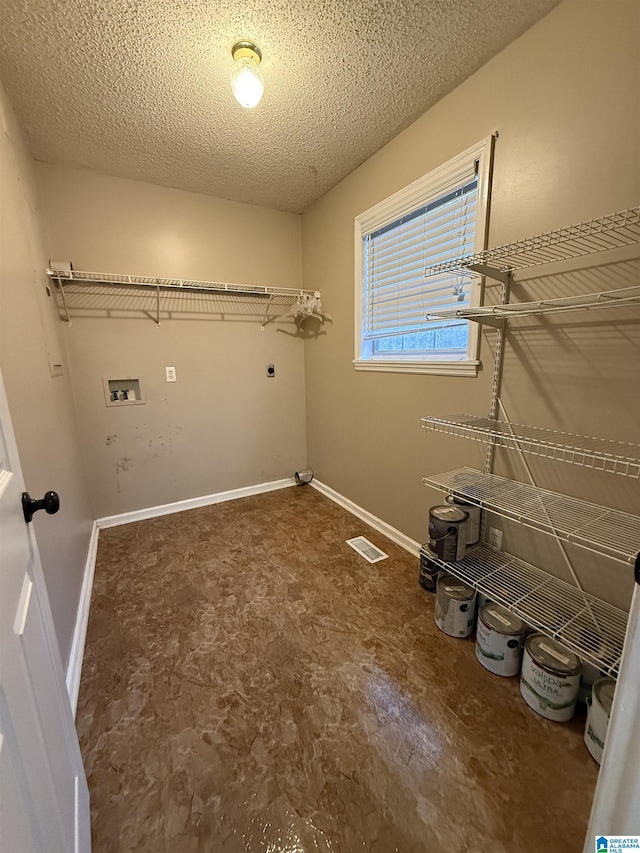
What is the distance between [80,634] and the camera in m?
1.58

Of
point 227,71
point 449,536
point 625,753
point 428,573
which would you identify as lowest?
point 428,573

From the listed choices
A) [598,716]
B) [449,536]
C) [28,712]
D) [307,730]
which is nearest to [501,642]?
[598,716]

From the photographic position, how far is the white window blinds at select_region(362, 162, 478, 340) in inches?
67.4

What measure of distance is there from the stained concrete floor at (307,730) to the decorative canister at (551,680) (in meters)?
0.05

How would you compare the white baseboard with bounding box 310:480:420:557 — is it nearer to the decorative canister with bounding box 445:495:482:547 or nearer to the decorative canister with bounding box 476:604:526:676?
the decorative canister with bounding box 445:495:482:547

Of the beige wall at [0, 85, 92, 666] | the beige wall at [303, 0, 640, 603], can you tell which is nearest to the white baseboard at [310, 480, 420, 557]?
the beige wall at [303, 0, 640, 603]

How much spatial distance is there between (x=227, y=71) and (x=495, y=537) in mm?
2546

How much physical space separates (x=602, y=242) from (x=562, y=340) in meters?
0.36

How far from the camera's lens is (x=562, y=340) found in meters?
1.35

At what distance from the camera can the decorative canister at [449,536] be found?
159 centimetres

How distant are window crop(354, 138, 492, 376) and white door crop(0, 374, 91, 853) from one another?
1809 mm

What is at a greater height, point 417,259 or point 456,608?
point 417,259

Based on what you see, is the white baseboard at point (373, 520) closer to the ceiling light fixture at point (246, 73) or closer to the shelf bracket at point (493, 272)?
the shelf bracket at point (493, 272)

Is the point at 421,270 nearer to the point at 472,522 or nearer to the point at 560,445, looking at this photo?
the point at 560,445
